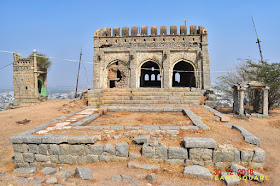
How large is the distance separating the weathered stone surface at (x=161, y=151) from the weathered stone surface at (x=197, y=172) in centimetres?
60

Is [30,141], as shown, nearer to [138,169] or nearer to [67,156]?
[67,156]

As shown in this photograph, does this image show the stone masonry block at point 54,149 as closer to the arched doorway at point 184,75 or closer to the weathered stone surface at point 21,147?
the weathered stone surface at point 21,147

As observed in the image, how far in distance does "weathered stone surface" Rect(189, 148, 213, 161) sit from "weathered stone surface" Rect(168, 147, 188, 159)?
14 centimetres

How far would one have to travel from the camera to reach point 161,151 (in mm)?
4461

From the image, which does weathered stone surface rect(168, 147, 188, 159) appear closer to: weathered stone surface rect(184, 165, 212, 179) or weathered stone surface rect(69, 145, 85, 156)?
weathered stone surface rect(184, 165, 212, 179)

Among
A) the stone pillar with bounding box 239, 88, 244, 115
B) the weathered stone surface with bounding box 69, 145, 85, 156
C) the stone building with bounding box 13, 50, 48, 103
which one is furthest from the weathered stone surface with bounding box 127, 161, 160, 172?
the stone building with bounding box 13, 50, 48, 103

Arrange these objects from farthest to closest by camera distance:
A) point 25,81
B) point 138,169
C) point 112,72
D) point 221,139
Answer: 1. point 25,81
2. point 112,72
3. point 221,139
4. point 138,169

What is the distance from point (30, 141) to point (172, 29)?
56.1 feet

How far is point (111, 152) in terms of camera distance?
14.9 ft

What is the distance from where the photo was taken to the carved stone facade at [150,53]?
1820 cm

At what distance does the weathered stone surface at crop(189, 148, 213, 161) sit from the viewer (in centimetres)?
437

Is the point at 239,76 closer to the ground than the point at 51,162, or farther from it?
farther from it

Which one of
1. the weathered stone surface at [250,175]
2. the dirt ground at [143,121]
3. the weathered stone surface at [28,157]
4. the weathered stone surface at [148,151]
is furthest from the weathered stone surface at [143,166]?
the weathered stone surface at [28,157]

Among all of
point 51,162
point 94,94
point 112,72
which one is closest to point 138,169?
point 51,162
